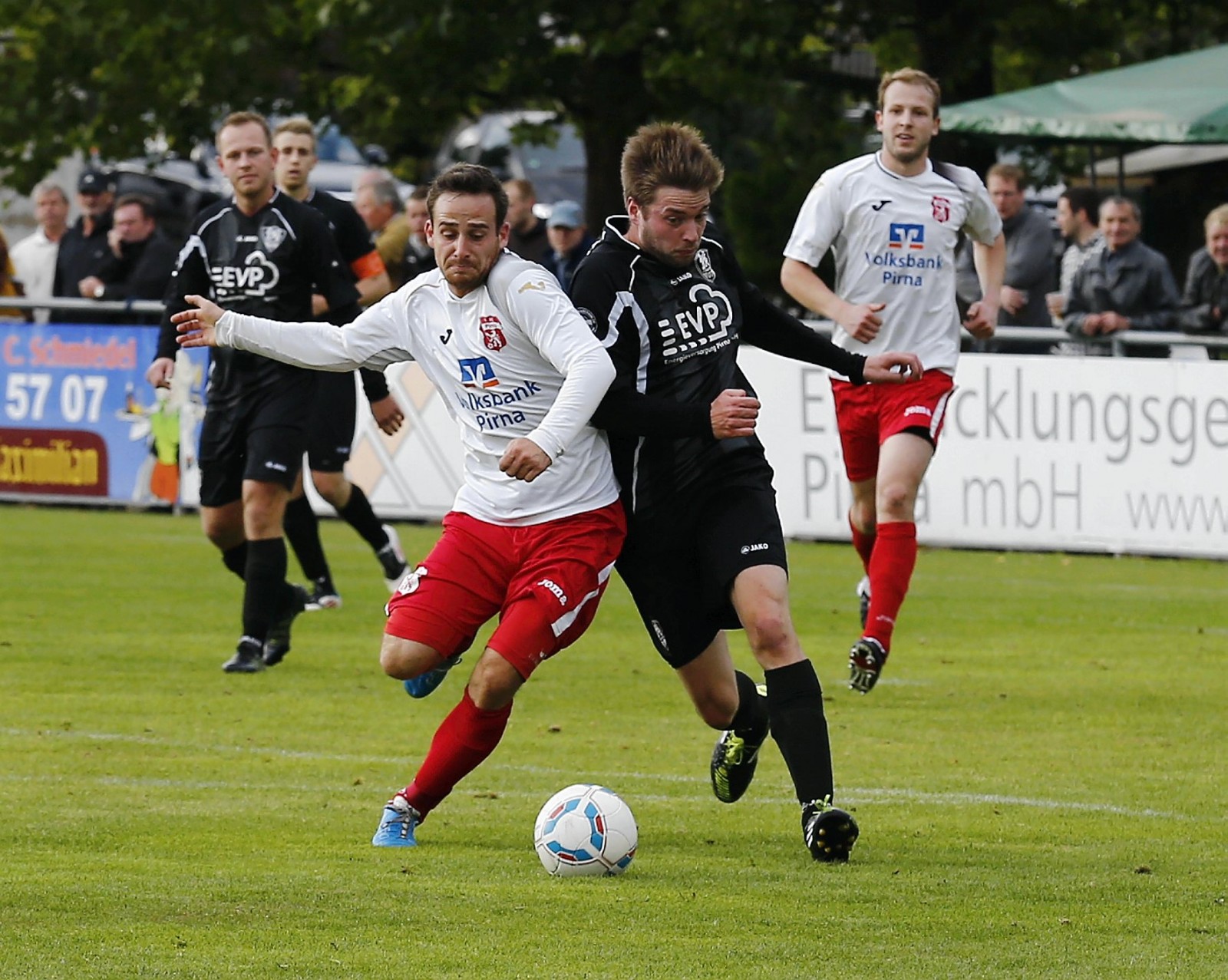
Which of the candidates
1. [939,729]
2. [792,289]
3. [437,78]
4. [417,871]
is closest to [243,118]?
[792,289]

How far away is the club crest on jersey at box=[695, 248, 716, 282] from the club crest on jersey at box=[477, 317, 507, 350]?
587mm

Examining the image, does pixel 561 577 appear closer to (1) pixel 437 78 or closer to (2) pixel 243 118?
(2) pixel 243 118

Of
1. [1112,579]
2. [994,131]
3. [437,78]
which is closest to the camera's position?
[1112,579]

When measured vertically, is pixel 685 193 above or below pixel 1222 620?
above

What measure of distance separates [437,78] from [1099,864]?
16.8m

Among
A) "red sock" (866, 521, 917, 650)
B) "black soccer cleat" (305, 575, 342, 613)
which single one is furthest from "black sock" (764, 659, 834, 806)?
"black soccer cleat" (305, 575, 342, 613)

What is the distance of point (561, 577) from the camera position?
6418 millimetres

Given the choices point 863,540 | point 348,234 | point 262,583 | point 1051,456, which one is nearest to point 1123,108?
Result: point 1051,456

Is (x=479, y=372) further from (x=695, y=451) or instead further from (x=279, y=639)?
(x=279, y=639)

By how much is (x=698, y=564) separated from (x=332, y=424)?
589cm

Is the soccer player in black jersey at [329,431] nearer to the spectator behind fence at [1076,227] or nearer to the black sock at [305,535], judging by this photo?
the black sock at [305,535]

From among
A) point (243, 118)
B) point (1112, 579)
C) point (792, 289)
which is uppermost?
point (243, 118)

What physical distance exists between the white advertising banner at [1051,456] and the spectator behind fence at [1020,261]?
0.59 metres

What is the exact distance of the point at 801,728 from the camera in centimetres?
637
